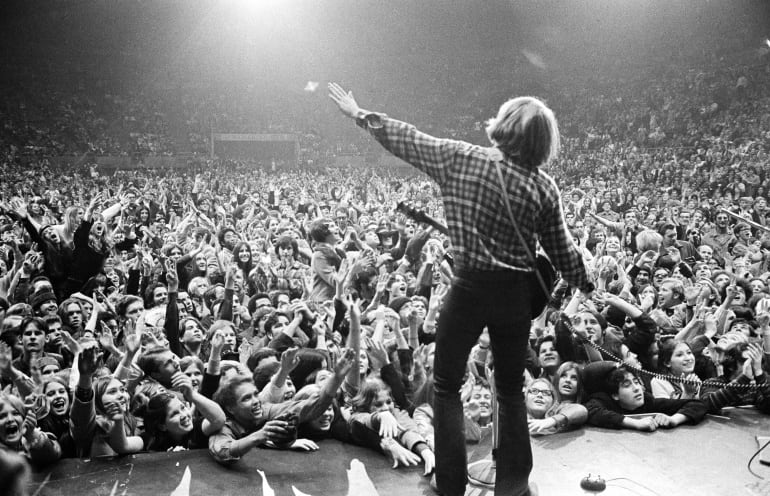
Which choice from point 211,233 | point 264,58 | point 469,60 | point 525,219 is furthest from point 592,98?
point 525,219

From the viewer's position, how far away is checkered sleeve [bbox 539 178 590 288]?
5.72 feet

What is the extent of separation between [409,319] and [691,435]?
5.54 feet

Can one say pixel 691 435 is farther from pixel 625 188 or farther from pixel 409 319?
pixel 625 188

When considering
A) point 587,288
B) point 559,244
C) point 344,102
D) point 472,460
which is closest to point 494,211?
point 559,244

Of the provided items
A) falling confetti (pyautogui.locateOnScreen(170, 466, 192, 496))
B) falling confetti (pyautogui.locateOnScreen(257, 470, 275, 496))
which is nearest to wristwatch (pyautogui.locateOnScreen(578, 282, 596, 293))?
falling confetti (pyautogui.locateOnScreen(257, 470, 275, 496))

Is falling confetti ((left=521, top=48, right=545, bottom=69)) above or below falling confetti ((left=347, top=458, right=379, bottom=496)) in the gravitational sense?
above

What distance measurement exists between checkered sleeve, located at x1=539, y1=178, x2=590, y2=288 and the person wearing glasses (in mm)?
1239

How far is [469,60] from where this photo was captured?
30.5 metres

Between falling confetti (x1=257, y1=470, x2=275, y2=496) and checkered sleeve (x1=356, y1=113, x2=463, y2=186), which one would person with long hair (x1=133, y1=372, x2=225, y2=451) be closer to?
falling confetti (x1=257, y1=470, x2=275, y2=496)

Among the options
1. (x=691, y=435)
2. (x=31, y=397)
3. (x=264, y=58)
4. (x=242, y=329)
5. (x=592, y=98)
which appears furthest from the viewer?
(x=264, y=58)

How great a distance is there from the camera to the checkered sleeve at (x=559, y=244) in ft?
5.72

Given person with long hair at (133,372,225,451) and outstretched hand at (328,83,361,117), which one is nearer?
outstretched hand at (328,83,361,117)

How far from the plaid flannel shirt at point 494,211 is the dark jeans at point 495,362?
7cm

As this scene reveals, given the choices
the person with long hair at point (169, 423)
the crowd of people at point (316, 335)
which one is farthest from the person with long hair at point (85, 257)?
the person with long hair at point (169, 423)
